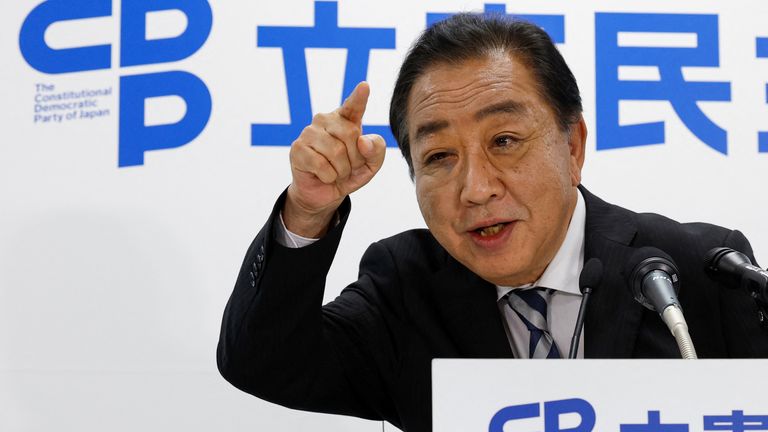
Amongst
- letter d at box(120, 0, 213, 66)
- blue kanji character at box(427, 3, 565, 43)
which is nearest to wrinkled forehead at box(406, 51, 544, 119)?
blue kanji character at box(427, 3, 565, 43)

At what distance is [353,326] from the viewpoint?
6.13 ft

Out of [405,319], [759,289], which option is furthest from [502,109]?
[759,289]

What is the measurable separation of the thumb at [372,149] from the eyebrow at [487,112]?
14 cm

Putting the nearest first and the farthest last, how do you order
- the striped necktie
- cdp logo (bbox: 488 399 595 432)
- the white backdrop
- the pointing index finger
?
cdp logo (bbox: 488 399 595 432) → the pointing index finger → the striped necktie → the white backdrop

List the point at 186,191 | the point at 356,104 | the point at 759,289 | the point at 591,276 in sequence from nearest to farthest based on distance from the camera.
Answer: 1. the point at 759,289
2. the point at 591,276
3. the point at 356,104
4. the point at 186,191

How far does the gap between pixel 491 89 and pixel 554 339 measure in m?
0.51

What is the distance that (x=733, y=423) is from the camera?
0.98 metres

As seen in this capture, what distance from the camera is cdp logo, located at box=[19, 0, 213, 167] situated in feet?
8.71

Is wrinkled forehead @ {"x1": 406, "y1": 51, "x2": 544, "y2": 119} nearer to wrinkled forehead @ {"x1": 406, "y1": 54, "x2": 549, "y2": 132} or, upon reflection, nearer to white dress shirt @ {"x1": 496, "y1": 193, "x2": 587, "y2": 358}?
wrinkled forehead @ {"x1": 406, "y1": 54, "x2": 549, "y2": 132}

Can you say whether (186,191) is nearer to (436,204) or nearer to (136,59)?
(136,59)

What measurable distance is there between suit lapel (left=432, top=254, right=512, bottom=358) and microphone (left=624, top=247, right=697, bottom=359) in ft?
1.48

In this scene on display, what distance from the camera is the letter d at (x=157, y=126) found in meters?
2.65

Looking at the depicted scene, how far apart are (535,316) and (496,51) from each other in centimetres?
54

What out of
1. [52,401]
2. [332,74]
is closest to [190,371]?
[52,401]
